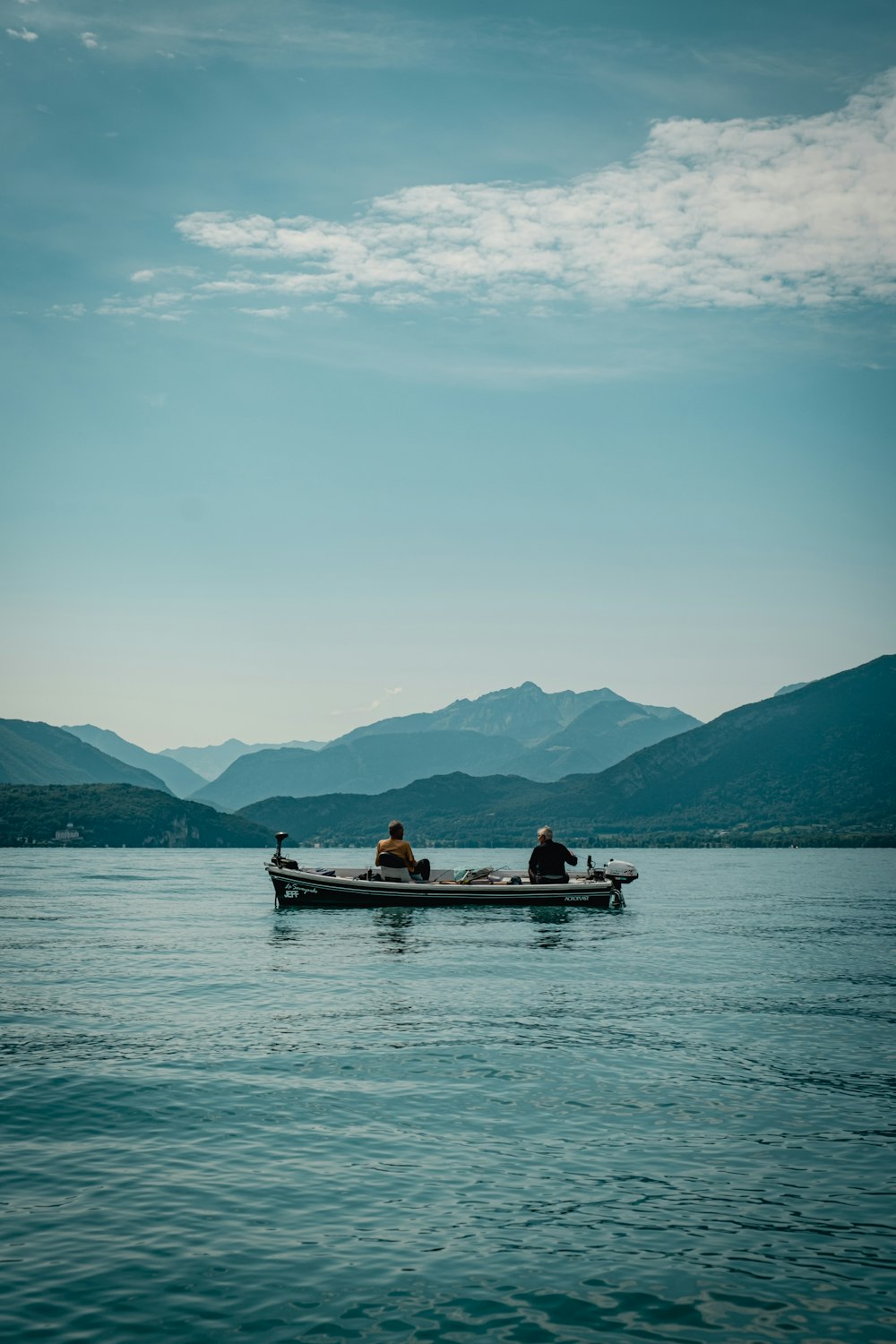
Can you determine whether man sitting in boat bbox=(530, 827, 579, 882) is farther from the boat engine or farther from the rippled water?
the rippled water

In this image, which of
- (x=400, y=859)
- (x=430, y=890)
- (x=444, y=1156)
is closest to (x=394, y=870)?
(x=400, y=859)

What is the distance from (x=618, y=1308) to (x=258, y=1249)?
11.5ft

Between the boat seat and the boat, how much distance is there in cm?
4

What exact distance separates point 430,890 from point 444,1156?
35344 millimetres

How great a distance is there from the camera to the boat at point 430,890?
49.1m

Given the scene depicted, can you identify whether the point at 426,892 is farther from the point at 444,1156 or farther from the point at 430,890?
the point at 444,1156

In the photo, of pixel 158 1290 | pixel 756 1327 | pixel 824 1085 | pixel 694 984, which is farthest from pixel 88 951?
pixel 756 1327

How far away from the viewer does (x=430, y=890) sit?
4906cm

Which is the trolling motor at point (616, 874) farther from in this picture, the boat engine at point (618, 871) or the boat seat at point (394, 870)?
the boat seat at point (394, 870)

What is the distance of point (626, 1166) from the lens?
13.5 m

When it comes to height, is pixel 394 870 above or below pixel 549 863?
below

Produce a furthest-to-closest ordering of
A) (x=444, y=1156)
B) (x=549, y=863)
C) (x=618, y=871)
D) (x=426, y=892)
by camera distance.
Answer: (x=618, y=871), (x=549, y=863), (x=426, y=892), (x=444, y=1156)

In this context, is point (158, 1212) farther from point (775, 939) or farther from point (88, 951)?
point (775, 939)

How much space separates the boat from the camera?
4909 cm
